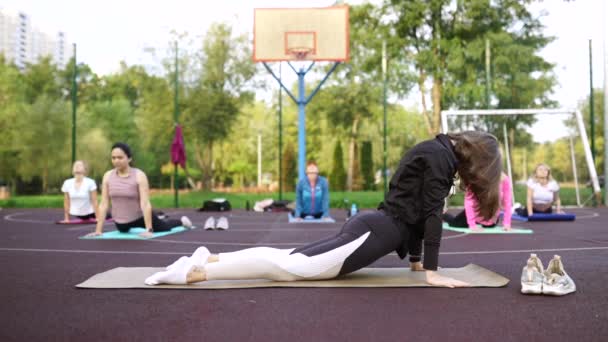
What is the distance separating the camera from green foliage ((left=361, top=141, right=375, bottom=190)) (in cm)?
3200

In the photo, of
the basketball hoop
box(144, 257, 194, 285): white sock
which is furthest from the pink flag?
box(144, 257, 194, 285): white sock

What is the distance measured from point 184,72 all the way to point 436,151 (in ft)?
87.4

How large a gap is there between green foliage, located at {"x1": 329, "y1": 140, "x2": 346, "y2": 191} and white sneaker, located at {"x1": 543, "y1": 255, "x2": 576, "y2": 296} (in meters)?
28.2

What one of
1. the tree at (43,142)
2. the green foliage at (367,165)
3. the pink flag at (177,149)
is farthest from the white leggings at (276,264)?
the tree at (43,142)

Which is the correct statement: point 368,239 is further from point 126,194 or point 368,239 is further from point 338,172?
point 338,172

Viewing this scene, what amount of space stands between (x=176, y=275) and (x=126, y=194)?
3.95 m

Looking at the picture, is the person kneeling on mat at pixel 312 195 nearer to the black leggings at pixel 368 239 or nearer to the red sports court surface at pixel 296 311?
the red sports court surface at pixel 296 311

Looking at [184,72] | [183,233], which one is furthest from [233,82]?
[183,233]

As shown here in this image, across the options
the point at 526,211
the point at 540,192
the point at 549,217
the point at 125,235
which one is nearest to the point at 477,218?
the point at 540,192

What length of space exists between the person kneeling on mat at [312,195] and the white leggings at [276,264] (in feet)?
21.8

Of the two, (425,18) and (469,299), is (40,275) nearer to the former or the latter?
(469,299)

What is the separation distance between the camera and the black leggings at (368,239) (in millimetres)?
3752

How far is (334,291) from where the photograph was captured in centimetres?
375

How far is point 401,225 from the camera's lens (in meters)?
3.83
